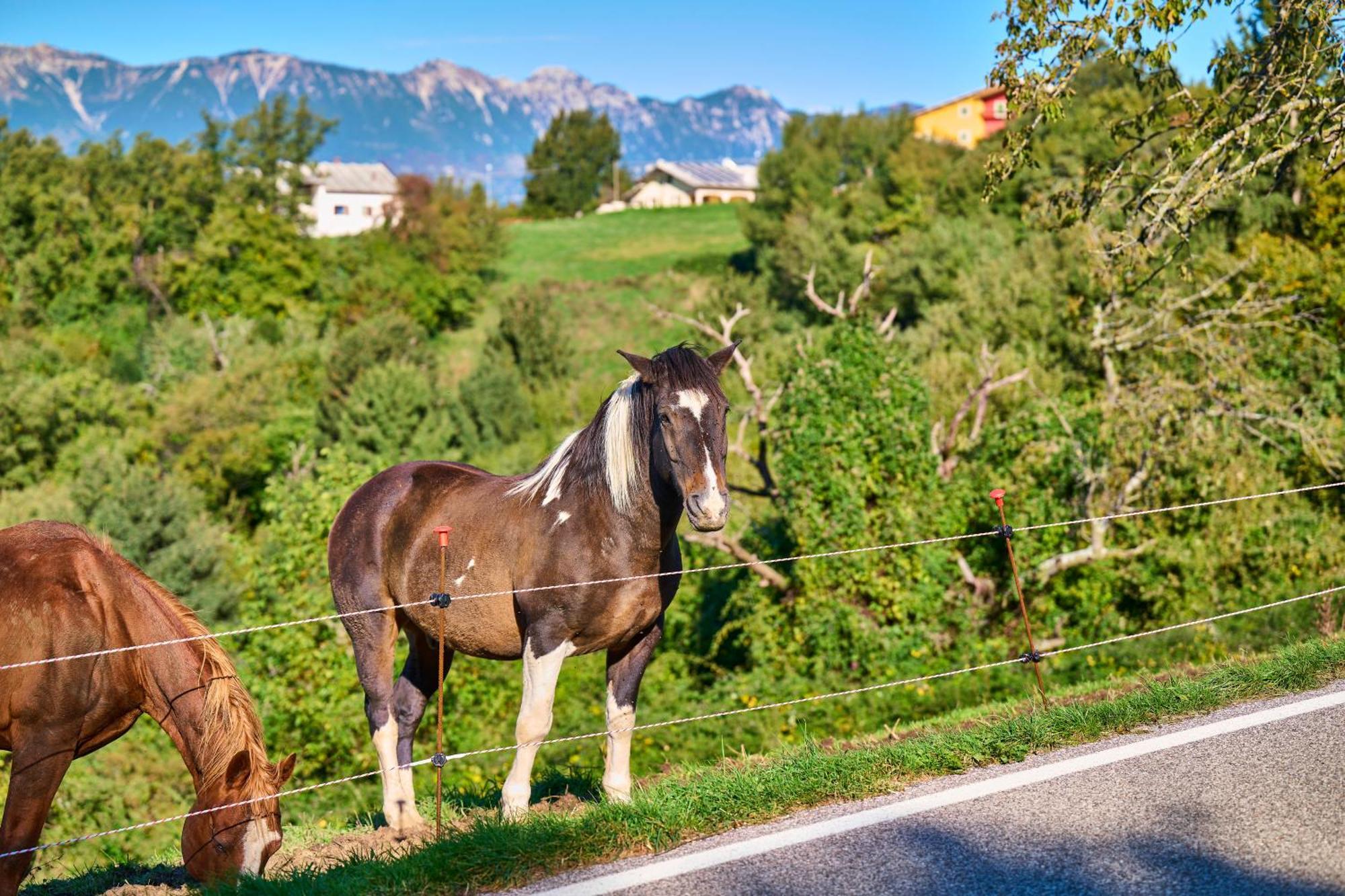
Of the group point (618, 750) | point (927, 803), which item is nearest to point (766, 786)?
point (927, 803)

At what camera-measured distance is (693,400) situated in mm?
5516

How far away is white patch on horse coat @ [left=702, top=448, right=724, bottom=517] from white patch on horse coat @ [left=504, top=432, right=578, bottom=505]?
1.17 m

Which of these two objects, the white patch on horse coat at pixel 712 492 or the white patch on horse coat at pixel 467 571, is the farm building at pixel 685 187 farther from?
the white patch on horse coat at pixel 712 492

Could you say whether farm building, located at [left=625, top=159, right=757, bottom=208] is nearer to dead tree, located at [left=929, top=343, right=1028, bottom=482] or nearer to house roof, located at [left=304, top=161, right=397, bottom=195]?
house roof, located at [left=304, top=161, right=397, bottom=195]

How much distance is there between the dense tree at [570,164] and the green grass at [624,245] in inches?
622

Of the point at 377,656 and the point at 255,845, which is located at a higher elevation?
the point at 377,656

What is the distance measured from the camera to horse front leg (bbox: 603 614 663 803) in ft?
20.2

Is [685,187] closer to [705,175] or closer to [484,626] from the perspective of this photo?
[705,175]

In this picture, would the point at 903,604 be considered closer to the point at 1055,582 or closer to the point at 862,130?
the point at 1055,582

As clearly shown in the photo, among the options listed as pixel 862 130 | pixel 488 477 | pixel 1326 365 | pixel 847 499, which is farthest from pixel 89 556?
pixel 862 130

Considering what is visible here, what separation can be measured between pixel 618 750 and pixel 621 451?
5.47 feet

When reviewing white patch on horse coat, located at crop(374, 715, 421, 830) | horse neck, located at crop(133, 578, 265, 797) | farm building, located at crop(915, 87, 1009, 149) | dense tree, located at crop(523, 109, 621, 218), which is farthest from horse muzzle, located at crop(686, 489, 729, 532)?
dense tree, located at crop(523, 109, 621, 218)

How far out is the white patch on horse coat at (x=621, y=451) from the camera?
5.98 metres

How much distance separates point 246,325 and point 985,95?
207ft
